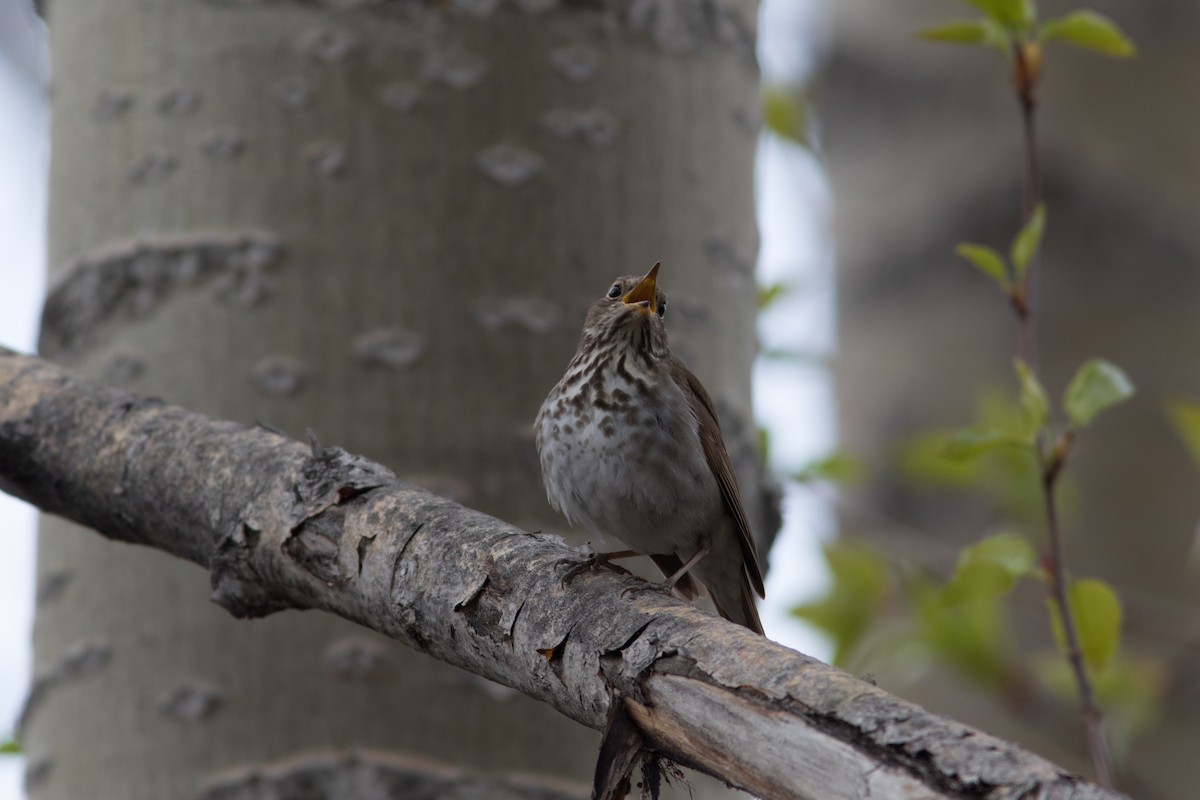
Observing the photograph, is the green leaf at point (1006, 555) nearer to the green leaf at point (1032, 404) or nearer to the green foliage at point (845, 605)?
the green leaf at point (1032, 404)

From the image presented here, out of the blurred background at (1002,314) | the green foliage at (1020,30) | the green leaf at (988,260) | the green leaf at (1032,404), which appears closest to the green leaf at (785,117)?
the blurred background at (1002,314)

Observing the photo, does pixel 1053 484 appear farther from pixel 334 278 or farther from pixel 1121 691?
pixel 1121 691

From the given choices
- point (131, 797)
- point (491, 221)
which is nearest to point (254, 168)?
point (491, 221)

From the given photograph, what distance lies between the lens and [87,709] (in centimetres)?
290

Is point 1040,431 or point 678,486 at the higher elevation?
point 1040,431

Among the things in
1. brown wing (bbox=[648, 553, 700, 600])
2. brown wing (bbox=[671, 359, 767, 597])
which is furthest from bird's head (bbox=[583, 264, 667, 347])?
brown wing (bbox=[648, 553, 700, 600])

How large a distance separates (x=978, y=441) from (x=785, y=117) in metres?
3.40

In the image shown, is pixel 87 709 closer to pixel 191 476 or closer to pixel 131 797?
pixel 131 797

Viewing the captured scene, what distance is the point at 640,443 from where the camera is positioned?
138 inches

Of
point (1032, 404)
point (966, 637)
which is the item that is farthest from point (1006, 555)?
point (966, 637)

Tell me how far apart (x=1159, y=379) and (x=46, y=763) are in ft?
14.2

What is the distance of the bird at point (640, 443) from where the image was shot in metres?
3.30

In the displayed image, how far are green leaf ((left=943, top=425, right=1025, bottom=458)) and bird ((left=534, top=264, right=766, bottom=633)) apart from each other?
68 centimetres

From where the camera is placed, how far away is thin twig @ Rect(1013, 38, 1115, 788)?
251cm
